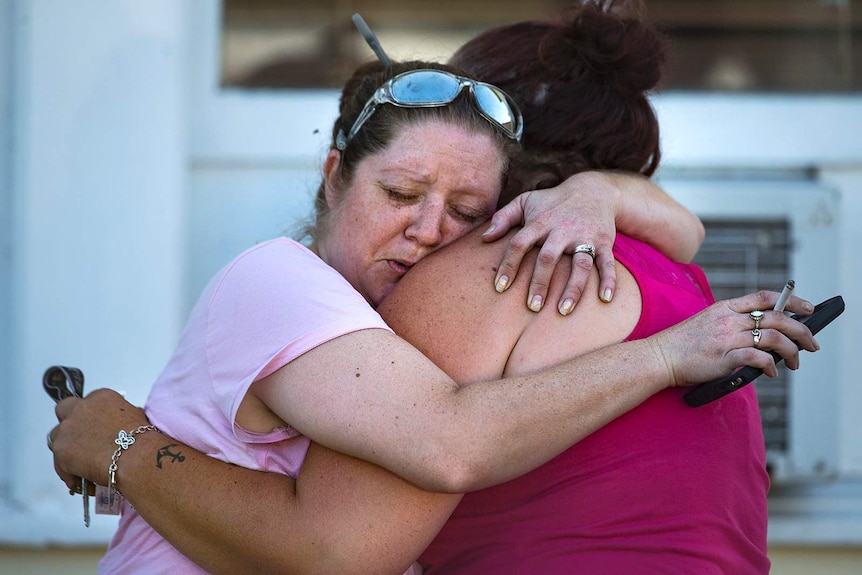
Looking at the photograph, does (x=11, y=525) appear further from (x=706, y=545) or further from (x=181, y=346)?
(x=706, y=545)

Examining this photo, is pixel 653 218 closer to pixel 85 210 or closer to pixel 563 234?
pixel 563 234

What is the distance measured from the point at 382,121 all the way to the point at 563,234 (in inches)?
16.5

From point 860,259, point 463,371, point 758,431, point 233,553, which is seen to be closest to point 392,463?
point 463,371

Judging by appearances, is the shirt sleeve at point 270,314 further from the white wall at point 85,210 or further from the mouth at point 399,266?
the white wall at point 85,210

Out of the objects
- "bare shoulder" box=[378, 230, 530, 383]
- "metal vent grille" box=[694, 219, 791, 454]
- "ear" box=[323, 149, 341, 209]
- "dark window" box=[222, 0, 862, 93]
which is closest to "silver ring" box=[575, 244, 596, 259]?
"bare shoulder" box=[378, 230, 530, 383]

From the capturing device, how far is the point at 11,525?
10.2ft

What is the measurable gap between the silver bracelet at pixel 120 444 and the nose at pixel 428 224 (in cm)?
55

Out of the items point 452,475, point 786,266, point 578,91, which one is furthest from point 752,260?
point 452,475

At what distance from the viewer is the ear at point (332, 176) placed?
1.97 meters

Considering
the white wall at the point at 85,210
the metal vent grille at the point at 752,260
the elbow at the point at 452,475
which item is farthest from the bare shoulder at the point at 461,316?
the metal vent grille at the point at 752,260

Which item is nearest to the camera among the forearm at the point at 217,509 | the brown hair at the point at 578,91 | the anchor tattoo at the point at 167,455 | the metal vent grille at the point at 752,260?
the forearm at the point at 217,509

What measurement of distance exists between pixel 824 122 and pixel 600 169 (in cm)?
177

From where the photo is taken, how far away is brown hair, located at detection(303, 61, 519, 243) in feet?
5.97

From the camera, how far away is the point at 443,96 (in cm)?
181
